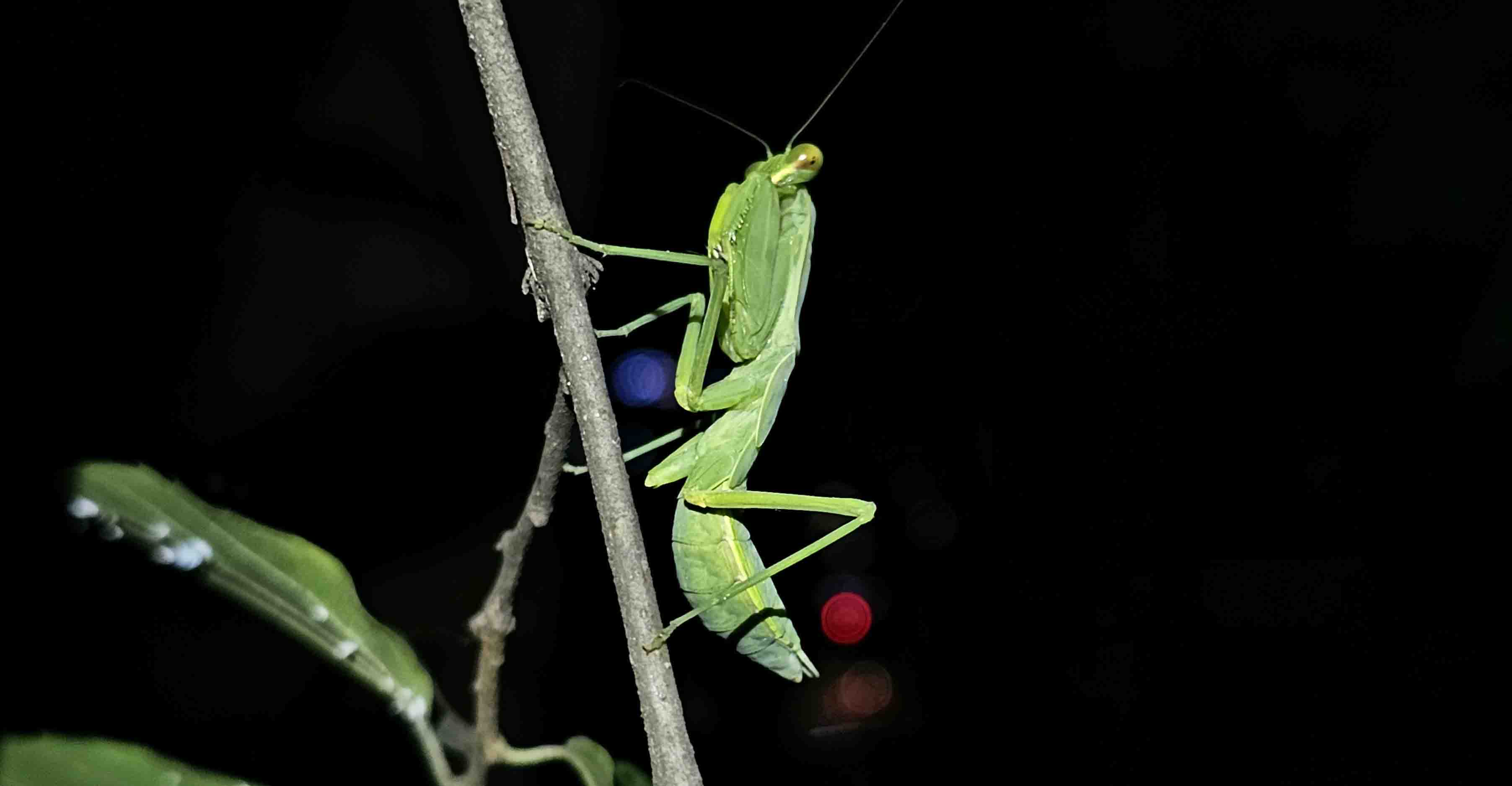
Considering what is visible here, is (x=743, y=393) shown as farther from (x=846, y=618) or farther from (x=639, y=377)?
(x=846, y=618)

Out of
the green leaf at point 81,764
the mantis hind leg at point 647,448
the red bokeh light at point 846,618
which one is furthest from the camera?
the red bokeh light at point 846,618

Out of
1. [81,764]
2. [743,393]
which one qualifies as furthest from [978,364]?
[81,764]

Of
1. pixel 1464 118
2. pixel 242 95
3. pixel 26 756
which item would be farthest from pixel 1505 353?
pixel 26 756

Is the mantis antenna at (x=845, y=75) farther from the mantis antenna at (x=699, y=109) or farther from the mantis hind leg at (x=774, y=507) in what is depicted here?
the mantis hind leg at (x=774, y=507)

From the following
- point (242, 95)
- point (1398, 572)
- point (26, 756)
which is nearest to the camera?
point (26, 756)

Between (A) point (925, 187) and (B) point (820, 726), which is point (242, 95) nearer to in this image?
(A) point (925, 187)

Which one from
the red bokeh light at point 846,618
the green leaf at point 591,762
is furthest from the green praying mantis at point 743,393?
the red bokeh light at point 846,618
